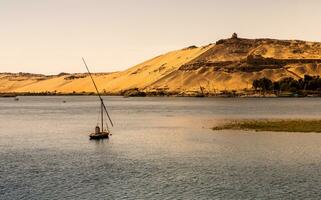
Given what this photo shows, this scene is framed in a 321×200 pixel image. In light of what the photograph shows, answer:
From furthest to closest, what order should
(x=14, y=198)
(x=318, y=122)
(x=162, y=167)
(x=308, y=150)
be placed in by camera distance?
(x=318, y=122) → (x=308, y=150) → (x=162, y=167) → (x=14, y=198)

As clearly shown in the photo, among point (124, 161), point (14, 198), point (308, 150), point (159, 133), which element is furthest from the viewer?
point (159, 133)

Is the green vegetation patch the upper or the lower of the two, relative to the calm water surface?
upper

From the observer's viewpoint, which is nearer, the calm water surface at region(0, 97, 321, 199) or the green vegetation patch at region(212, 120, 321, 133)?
the calm water surface at region(0, 97, 321, 199)

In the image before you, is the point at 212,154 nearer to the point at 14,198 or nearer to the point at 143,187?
the point at 143,187

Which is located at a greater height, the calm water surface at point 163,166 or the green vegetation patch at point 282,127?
the green vegetation patch at point 282,127

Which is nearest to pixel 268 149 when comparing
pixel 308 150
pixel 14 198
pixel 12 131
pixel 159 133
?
pixel 308 150

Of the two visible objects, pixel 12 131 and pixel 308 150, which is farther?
pixel 12 131

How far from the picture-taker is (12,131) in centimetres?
8494

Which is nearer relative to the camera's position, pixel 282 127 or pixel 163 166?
pixel 163 166

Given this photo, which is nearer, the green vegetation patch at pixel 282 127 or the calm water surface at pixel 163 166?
the calm water surface at pixel 163 166

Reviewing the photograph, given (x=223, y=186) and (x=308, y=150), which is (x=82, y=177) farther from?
(x=308, y=150)

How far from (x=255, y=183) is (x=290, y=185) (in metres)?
2.47

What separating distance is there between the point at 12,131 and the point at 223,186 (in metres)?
52.2

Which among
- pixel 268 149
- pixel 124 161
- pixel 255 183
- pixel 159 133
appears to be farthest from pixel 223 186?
pixel 159 133
